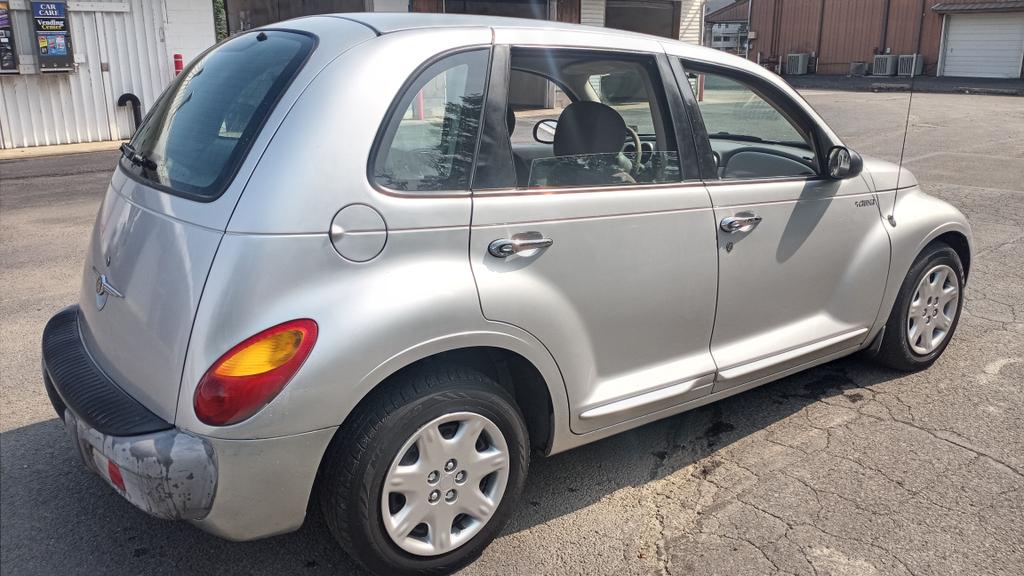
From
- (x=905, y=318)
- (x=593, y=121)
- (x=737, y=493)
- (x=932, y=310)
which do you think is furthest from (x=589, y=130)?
(x=932, y=310)

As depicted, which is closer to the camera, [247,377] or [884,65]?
[247,377]

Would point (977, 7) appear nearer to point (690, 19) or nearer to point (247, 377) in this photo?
point (690, 19)

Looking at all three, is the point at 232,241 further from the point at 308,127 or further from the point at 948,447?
the point at 948,447

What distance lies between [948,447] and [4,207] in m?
9.20

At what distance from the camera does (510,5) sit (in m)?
21.3

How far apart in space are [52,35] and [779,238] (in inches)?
547

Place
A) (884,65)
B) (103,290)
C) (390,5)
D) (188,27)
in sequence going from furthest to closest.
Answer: (884,65), (390,5), (188,27), (103,290)

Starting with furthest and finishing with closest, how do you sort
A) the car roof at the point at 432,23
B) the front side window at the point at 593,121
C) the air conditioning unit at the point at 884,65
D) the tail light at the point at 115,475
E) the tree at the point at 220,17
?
the air conditioning unit at the point at 884,65
the tree at the point at 220,17
the front side window at the point at 593,121
the car roof at the point at 432,23
the tail light at the point at 115,475

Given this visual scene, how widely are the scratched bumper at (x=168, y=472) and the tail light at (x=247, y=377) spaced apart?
105 millimetres

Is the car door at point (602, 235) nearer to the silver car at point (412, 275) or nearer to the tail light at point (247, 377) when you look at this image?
the silver car at point (412, 275)

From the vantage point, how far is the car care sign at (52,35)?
13.5 meters

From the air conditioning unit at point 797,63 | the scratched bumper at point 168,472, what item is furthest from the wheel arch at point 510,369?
the air conditioning unit at point 797,63

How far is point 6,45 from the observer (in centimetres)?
1334

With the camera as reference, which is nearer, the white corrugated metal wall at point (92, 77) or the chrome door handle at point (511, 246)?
the chrome door handle at point (511, 246)
